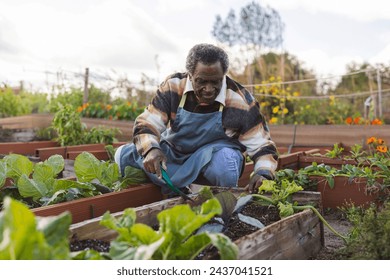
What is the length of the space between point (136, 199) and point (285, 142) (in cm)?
309

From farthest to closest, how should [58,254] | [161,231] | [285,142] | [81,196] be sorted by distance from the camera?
[285,142] < [81,196] < [161,231] < [58,254]

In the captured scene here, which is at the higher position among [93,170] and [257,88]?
[257,88]

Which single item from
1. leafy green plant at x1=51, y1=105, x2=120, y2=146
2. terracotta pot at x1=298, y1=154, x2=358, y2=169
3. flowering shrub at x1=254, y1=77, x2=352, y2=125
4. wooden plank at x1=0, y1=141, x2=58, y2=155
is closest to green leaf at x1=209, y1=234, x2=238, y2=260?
terracotta pot at x1=298, y1=154, x2=358, y2=169

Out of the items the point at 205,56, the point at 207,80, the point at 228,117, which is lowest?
the point at 228,117

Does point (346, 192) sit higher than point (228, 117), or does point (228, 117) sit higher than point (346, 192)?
point (228, 117)

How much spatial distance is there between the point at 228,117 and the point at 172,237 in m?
1.43

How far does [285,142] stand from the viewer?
207 inches

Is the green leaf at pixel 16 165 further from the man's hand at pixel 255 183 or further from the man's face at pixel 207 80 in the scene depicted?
the man's hand at pixel 255 183

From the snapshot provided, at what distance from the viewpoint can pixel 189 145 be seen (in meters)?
2.80

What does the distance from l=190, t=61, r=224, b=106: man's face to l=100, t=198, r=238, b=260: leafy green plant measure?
1.11 meters

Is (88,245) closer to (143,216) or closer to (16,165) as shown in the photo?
(143,216)

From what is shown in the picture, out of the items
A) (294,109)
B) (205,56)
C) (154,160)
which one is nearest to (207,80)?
(205,56)
